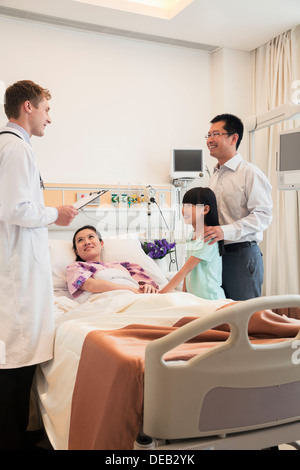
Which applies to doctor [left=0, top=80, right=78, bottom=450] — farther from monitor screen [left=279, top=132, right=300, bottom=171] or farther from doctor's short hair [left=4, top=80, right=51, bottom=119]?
monitor screen [left=279, top=132, right=300, bottom=171]

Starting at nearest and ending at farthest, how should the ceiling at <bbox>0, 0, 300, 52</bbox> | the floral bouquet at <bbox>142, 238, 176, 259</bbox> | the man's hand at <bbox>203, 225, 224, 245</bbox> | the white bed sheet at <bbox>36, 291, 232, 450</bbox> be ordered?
the white bed sheet at <bbox>36, 291, 232, 450</bbox>, the man's hand at <bbox>203, 225, 224, 245</bbox>, the floral bouquet at <bbox>142, 238, 176, 259</bbox>, the ceiling at <bbox>0, 0, 300, 52</bbox>

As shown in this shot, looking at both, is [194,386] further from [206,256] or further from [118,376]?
[206,256]

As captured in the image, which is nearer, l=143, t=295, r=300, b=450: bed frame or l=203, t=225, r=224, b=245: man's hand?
l=143, t=295, r=300, b=450: bed frame

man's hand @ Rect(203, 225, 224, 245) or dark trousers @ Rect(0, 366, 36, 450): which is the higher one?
man's hand @ Rect(203, 225, 224, 245)

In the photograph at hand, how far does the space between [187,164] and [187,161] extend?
0.03m

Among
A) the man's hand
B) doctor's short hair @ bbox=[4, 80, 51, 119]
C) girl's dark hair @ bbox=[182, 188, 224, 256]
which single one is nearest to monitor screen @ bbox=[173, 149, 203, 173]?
girl's dark hair @ bbox=[182, 188, 224, 256]

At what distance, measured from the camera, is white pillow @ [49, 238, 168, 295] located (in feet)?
8.88

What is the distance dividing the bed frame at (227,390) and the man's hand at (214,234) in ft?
3.38

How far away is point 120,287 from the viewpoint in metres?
2.45

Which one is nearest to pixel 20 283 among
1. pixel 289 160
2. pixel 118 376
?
pixel 118 376

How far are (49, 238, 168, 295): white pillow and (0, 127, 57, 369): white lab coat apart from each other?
2.57 feet

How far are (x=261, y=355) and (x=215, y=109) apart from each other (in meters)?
3.93

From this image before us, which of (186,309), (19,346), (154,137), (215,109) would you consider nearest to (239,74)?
(215,109)

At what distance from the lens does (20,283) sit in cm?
179
